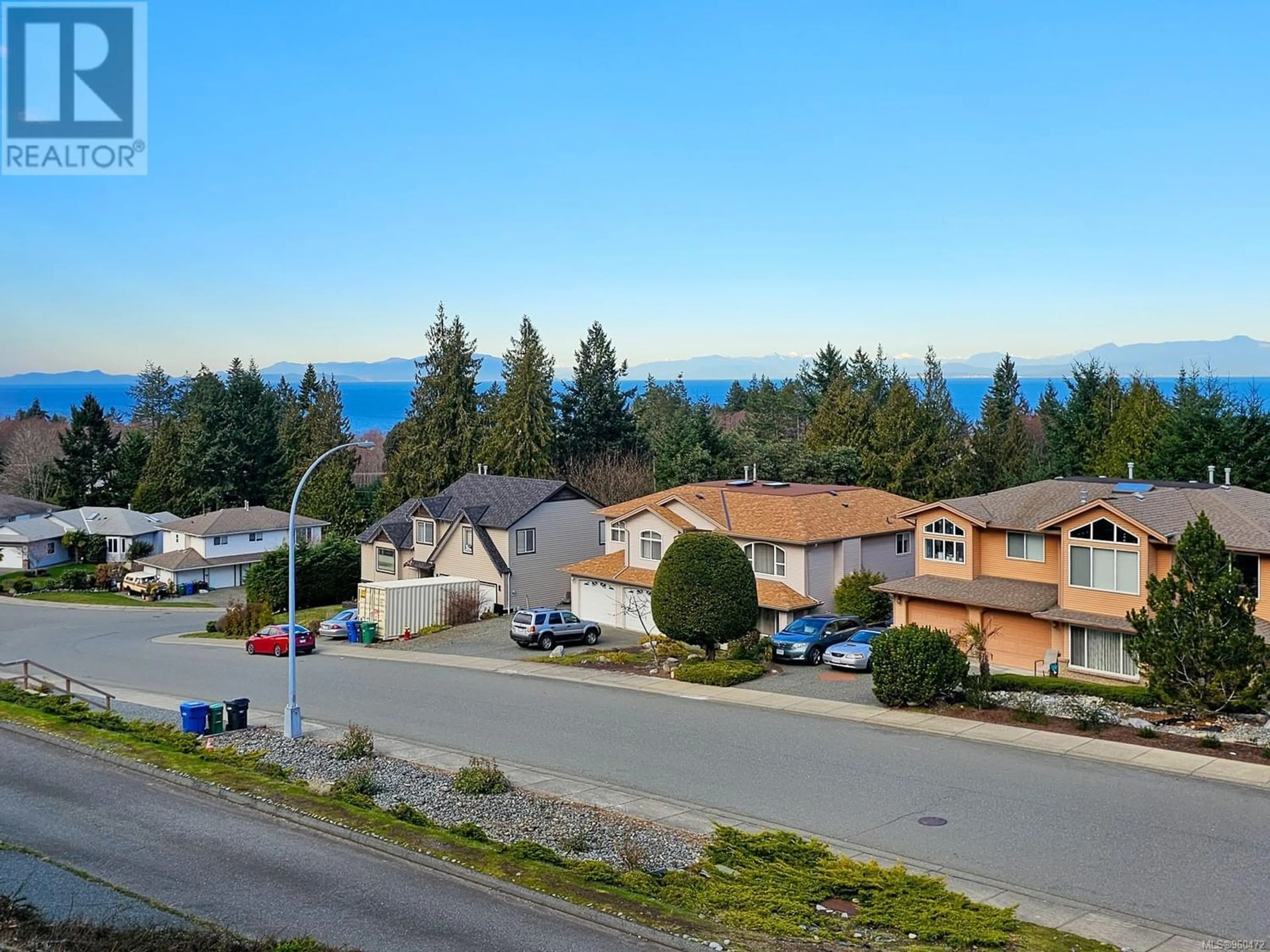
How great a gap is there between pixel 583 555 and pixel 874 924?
140ft

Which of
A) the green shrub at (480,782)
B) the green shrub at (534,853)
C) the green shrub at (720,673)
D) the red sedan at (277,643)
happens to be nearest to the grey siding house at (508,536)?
the red sedan at (277,643)

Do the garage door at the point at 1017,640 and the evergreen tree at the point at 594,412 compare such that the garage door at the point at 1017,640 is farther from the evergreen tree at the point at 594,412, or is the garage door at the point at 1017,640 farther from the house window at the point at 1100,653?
the evergreen tree at the point at 594,412

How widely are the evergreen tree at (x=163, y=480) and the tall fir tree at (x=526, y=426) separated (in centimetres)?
2927

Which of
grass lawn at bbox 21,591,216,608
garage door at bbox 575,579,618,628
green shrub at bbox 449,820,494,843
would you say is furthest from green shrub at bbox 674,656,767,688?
grass lawn at bbox 21,591,216,608

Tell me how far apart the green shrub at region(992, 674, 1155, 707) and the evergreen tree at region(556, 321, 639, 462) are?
54730 millimetres

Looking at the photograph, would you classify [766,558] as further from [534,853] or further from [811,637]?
[534,853]

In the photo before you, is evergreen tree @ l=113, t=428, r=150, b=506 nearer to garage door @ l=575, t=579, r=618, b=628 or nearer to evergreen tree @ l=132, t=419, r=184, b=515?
evergreen tree @ l=132, t=419, r=184, b=515

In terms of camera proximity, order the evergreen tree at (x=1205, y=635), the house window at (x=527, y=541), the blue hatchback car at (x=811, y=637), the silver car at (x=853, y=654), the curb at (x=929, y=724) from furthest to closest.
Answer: the house window at (x=527, y=541)
the blue hatchback car at (x=811, y=637)
the silver car at (x=853, y=654)
the evergreen tree at (x=1205, y=635)
the curb at (x=929, y=724)

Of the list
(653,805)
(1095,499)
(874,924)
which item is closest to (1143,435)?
(1095,499)

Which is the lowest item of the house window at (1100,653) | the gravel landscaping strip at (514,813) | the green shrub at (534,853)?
the gravel landscaping strip at (514,813)

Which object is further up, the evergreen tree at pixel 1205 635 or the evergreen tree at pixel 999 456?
the evergreen tree at pixel 999 456

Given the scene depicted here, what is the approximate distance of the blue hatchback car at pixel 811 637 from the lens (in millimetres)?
37281

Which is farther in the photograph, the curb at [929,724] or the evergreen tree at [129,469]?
the evergreen tree at [129,469]

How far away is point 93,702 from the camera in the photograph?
1216 inches
